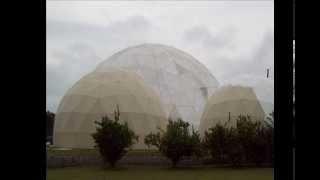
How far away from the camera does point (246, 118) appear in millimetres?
9117

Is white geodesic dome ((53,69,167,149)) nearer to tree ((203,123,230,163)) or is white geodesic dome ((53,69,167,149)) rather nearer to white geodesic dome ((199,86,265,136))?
white geodesic dome ((199,86,265,136))

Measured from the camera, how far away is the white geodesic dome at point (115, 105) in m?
9.88

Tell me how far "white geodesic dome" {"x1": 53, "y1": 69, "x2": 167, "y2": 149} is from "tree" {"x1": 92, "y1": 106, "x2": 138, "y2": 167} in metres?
0.21
